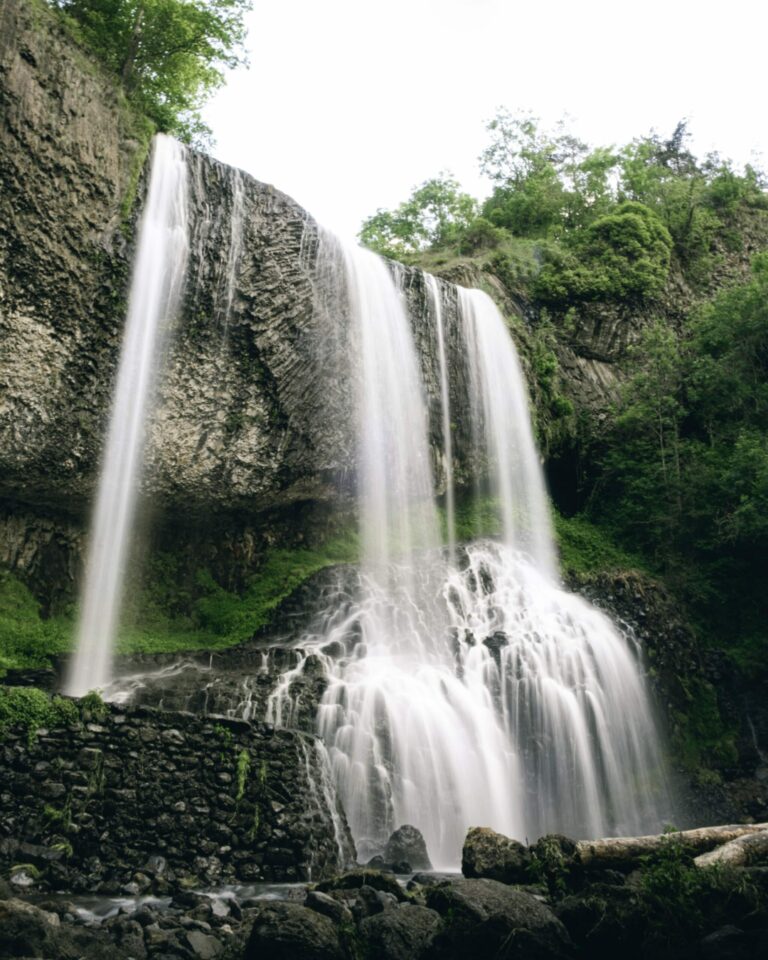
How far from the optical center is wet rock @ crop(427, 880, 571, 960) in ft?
18.2

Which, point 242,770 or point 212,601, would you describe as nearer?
point 242,770

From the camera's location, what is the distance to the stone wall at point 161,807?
8438 mm

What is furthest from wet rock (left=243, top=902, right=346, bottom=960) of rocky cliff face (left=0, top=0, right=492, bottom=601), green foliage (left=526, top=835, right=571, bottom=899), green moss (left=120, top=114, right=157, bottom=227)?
green moss (left=120, top=114, right=157, bottom=227)

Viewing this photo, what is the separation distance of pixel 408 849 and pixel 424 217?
2708cm

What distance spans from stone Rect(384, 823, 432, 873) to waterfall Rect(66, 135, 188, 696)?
22.8ft

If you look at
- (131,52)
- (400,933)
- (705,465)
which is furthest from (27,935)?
(705,465)

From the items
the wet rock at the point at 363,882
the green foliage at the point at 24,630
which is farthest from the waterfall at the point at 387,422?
the wet rock at the point at 363,882

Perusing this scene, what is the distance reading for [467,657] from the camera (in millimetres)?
15375

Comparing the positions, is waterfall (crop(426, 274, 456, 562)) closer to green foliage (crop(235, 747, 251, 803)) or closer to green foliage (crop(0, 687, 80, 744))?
green foliage (crop(235, 747, 251, 803))

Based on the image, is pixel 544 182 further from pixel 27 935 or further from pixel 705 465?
pixel 27 935

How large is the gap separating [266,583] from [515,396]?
8.77m

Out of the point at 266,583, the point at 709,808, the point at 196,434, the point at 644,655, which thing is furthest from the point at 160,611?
the point at 709,808

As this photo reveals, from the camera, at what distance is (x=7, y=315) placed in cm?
1448

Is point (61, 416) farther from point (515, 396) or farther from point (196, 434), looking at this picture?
point (515, 396)
